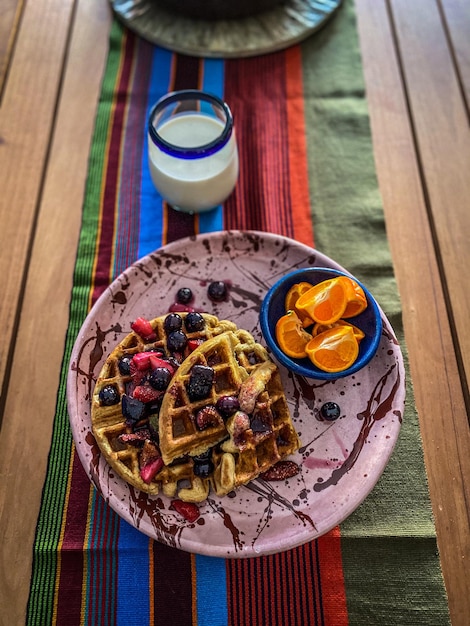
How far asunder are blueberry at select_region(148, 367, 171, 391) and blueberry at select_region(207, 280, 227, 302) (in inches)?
12.5

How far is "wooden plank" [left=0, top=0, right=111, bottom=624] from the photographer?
1.45 meters

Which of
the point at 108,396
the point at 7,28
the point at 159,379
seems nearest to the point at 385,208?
the point at 159,379

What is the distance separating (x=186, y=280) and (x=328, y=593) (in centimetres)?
94

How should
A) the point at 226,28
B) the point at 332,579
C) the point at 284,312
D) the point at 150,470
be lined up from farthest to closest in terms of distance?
the point at 226,28, the point at 284,312, the point at 332,579, the point at 150,470

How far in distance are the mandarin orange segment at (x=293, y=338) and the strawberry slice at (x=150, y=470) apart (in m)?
0.43

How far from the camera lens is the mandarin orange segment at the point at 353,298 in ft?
4.67

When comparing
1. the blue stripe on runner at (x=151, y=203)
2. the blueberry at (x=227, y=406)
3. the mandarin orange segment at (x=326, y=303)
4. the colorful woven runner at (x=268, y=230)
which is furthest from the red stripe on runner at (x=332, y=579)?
the blue stripe on runner at (x=151, y=203)

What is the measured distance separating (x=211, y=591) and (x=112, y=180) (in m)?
1.36

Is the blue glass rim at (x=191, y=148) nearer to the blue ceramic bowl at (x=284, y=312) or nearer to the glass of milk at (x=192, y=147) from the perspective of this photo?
the glass of milk at (x=192, y=147)

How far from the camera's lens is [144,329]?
1.46m

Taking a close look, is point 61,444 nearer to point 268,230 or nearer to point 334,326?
point 334,326

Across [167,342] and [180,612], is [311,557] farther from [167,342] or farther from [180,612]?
[167,342]

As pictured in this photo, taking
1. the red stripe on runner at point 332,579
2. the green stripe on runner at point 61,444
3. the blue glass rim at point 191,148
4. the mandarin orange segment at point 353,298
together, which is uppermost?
the blue glass rim at point 191,148

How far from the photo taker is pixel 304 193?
6.31 ft
